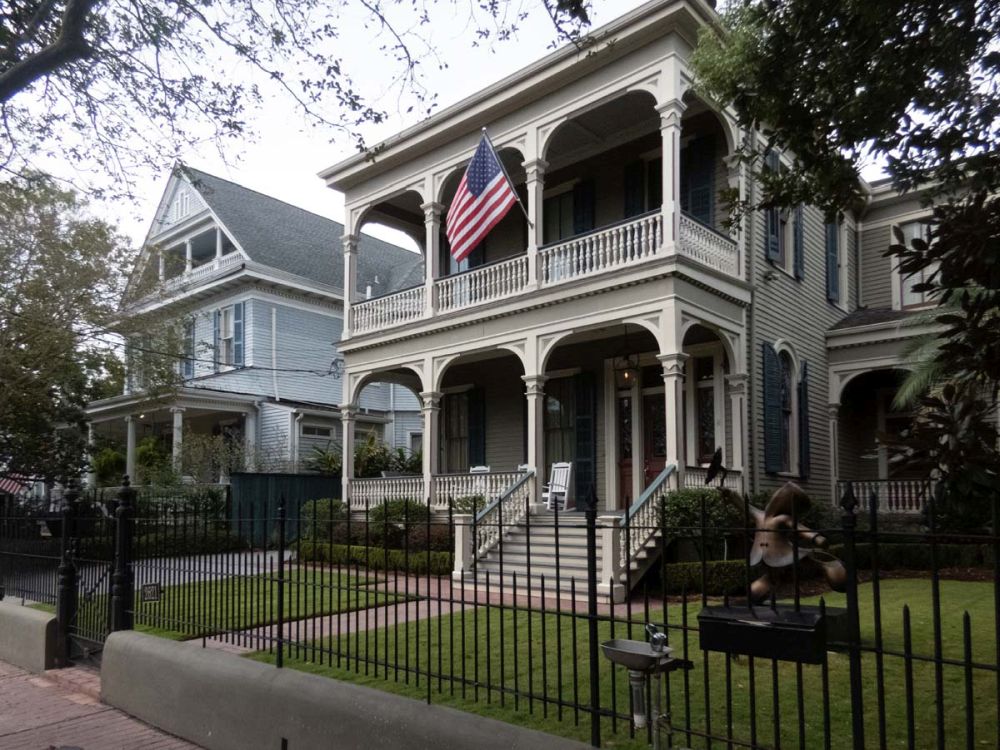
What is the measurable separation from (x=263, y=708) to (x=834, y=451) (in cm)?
1481

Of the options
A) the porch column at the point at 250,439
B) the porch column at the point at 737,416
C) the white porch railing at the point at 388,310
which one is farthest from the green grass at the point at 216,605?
the porch column at the point at 250,439

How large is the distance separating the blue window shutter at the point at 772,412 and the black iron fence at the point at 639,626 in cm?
307

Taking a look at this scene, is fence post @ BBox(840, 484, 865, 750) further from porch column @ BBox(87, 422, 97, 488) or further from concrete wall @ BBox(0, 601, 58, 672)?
→ porch column @ BBox(87, 422, 97, 488)

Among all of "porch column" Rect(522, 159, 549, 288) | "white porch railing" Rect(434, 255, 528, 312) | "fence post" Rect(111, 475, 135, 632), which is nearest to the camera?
"fence post" Rect(111, 475, 135, 632)

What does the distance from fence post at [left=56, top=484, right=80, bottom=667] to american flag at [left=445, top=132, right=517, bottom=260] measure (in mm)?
7764

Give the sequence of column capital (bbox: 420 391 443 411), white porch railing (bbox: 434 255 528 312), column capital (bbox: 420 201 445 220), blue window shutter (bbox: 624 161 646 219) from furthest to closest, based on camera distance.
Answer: column capital (bbox: 420 201 445 220) → column capital (bbox: 420 391 443 411) → blue window shutter (bbox: 624 161 646 219) → white porch railing (bbox: 434 255 528 312)

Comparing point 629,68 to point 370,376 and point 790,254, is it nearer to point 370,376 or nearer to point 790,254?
point 790,254

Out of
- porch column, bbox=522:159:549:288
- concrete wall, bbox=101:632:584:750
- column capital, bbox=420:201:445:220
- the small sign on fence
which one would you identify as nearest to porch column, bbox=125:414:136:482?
column capital, bbox=420:201:445:220

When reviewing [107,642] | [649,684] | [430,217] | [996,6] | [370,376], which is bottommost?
[107,642]

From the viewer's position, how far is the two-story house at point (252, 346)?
24.3m

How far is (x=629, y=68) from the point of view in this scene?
555 inches

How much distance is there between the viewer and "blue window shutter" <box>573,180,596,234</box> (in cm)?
1745

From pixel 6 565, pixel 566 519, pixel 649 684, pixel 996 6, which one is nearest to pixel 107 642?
pixel 6 565

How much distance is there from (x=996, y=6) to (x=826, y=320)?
42.0 ft
